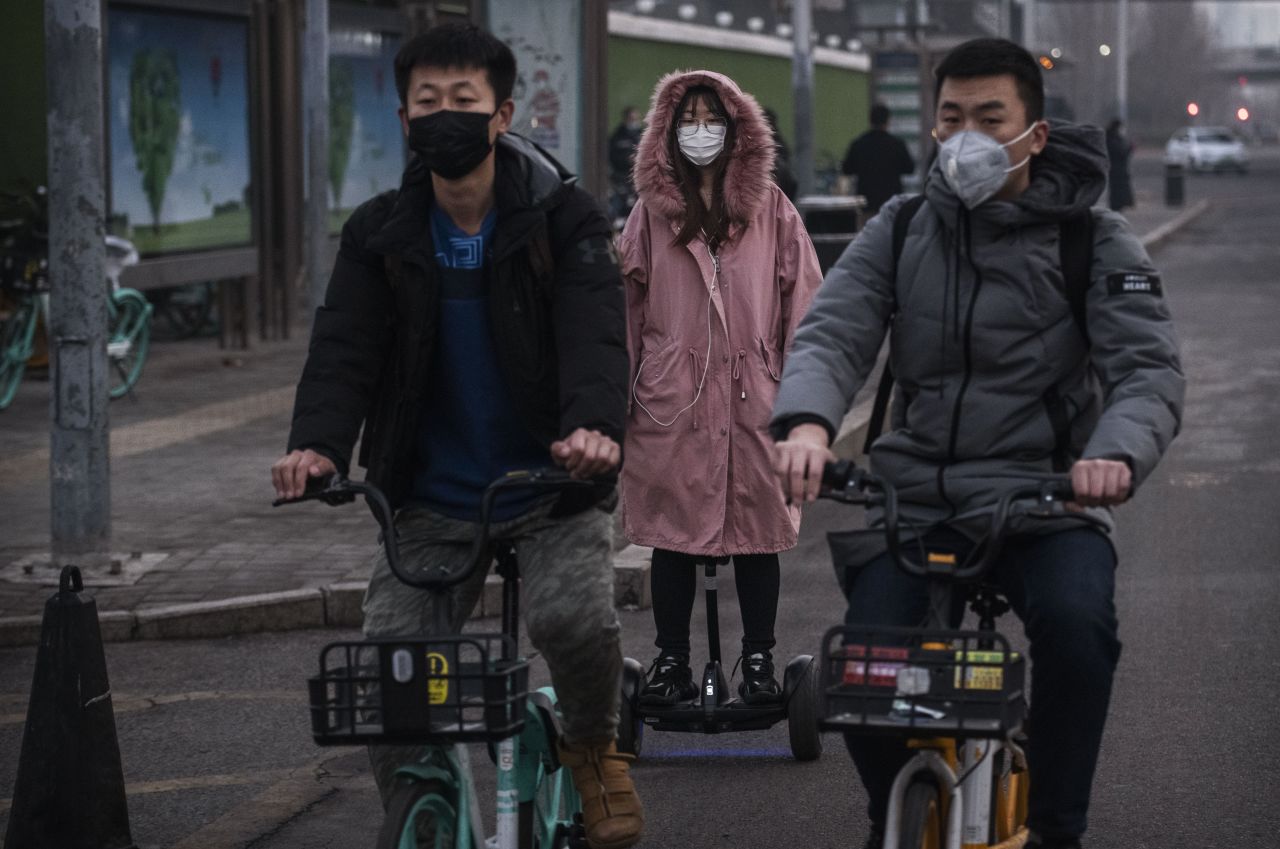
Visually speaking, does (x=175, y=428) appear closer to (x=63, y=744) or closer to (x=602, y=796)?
(x=63, y=744)

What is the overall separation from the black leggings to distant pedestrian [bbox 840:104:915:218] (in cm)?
1501

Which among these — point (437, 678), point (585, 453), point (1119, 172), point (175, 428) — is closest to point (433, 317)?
point (585, 453)

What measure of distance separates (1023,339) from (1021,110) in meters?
0.41

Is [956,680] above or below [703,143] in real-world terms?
below

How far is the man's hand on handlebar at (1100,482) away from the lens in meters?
3.49

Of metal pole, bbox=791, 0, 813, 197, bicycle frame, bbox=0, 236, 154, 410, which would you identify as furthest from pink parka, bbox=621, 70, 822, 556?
metal pole, bbox=791, 0, 813, 197

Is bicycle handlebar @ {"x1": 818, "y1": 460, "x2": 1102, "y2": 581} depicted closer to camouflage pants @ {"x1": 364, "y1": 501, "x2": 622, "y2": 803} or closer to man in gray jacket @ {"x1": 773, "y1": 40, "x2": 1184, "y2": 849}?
man in gray jacket @ {"x1": 773, "y1": 40, "x2": 1184, "y2": 849}

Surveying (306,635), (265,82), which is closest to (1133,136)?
(265,82)

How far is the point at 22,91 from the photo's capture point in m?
14.6

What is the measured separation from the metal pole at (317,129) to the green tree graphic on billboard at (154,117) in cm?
378

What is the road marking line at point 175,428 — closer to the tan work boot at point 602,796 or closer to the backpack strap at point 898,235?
the tan work boot at point 602,796

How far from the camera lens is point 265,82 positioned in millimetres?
16656

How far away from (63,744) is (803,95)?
58.9ft

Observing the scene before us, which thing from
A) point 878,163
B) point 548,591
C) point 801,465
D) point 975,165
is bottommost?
point 548,591
